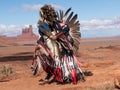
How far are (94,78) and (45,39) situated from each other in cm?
165

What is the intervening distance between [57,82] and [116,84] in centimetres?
179

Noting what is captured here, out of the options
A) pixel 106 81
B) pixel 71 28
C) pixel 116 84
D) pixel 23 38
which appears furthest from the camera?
pixel 23 38

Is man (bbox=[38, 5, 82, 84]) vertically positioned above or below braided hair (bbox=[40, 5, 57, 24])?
below

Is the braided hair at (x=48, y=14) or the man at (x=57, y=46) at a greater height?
the braided hair at (x=48, y=14)

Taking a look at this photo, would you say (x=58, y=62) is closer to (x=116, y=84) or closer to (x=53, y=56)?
(x=53, y=56)

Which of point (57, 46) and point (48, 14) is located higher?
point (48, 14)

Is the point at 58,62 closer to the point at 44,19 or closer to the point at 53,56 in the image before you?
the point at 53,56

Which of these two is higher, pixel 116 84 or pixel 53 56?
pixel 53 56

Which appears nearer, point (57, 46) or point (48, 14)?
point (48, 14)

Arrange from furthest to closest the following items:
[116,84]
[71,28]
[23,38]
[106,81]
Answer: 1. [23,38]
2. [71,28]
3. [106,81]
4. [116,84]

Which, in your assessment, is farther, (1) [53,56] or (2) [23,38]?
(2) [23,38]

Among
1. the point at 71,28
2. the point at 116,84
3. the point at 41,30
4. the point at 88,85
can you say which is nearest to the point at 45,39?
the point at 41,30

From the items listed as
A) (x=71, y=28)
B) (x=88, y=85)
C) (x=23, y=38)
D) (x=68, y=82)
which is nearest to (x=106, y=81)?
(x=88, y=85)

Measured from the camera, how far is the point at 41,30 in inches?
325
